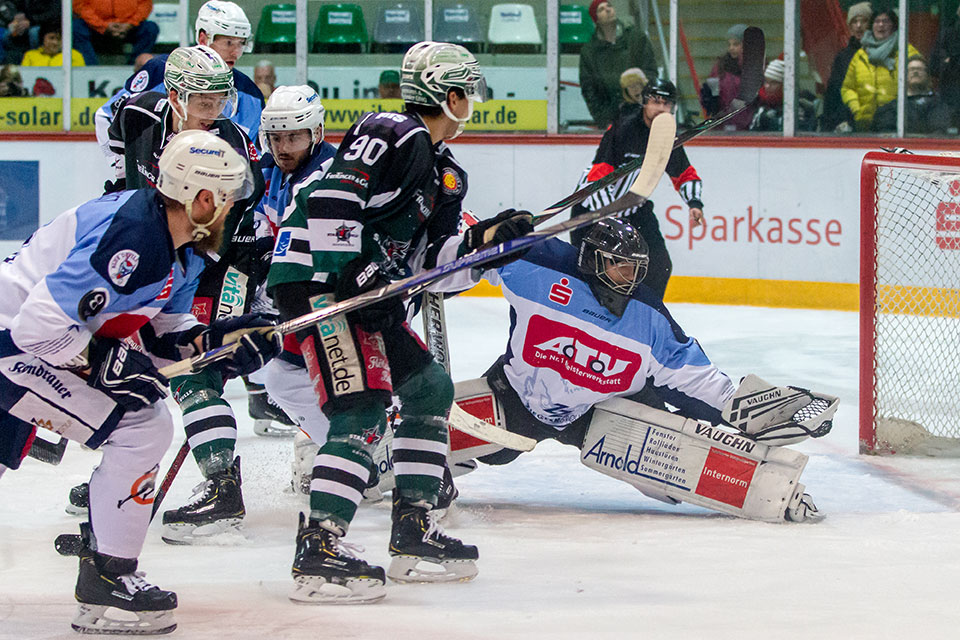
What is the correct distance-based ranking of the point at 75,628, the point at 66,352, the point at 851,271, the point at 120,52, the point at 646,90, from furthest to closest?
the point at 120,52 → the point at 851,271 → the point at 646,90 → the point at 75,628 → the point at 66,352

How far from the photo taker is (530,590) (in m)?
2.68

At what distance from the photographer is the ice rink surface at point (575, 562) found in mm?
2438

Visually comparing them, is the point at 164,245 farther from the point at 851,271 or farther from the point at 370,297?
the point at 851,271

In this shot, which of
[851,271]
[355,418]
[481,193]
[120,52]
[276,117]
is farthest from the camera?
[120,52]

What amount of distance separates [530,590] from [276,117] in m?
1.49

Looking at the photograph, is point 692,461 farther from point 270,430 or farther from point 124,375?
point 270,430

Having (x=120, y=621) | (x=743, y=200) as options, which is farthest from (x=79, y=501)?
(x=743, y=200)

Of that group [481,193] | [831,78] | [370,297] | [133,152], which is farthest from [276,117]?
[831,78]

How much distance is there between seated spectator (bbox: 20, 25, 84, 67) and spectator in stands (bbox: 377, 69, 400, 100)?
190cm

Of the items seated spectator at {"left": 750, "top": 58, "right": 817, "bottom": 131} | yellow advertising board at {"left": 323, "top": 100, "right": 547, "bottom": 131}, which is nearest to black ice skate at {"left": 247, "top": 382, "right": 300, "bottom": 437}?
yellow advertising board at {"left": 323, "top": 100, "right": 547, "bottom": 131}

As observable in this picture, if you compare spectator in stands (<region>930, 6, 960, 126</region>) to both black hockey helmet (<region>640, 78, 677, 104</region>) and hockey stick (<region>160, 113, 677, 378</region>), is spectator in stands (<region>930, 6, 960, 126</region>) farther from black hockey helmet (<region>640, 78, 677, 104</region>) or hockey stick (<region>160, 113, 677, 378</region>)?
hockey stick (<region>160, 113, 677, 378</region>)

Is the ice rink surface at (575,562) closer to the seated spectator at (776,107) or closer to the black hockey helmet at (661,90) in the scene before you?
the black hockey helmet at (661,90)

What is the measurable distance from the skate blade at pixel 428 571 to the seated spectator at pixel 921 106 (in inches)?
210

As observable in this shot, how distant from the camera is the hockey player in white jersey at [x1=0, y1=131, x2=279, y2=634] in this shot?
2221 mm
